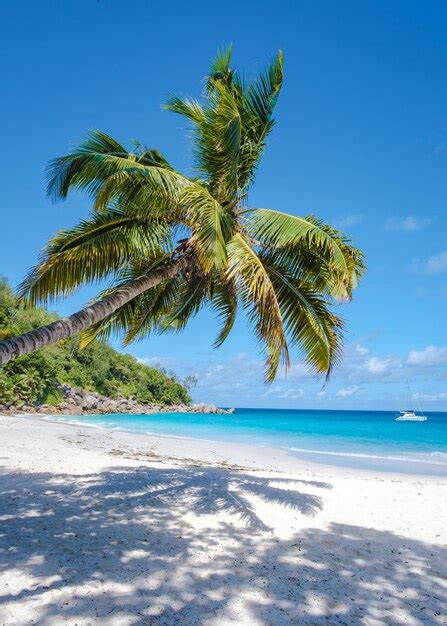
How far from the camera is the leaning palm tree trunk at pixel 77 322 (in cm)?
504

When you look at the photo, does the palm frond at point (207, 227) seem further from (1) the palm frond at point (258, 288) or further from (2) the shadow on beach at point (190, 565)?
(2) the shadow on beach at point (190, 565)

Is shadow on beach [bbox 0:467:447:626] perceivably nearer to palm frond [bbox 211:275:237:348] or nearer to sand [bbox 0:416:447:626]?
sand [bbox 0:416:447:626]

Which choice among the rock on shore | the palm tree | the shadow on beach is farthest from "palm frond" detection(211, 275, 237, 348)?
the rock on shore

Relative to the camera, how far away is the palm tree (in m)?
6.90

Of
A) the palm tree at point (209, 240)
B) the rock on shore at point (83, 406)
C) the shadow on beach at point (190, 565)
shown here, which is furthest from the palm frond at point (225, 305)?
the rock on shore at point (83, 406)

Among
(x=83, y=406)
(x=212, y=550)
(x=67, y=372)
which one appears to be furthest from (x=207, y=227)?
(x=67, y=372)

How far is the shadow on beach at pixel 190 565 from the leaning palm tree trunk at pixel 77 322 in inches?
89.0

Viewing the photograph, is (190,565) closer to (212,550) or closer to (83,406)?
(212,550)

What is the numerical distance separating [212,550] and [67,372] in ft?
174

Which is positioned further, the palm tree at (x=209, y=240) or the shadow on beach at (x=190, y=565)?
the palm tree at (x=209, y=240)

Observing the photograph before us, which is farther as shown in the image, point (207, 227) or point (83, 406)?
point (83, 406)

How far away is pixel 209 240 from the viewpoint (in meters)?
6.44

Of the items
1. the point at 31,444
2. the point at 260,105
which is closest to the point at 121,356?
the point at 31,444

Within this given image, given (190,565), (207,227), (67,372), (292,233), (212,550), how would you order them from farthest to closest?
1. (67,372)
2. (292,233)
3. (207,227)
4. (212,550)
5. (190,565)
